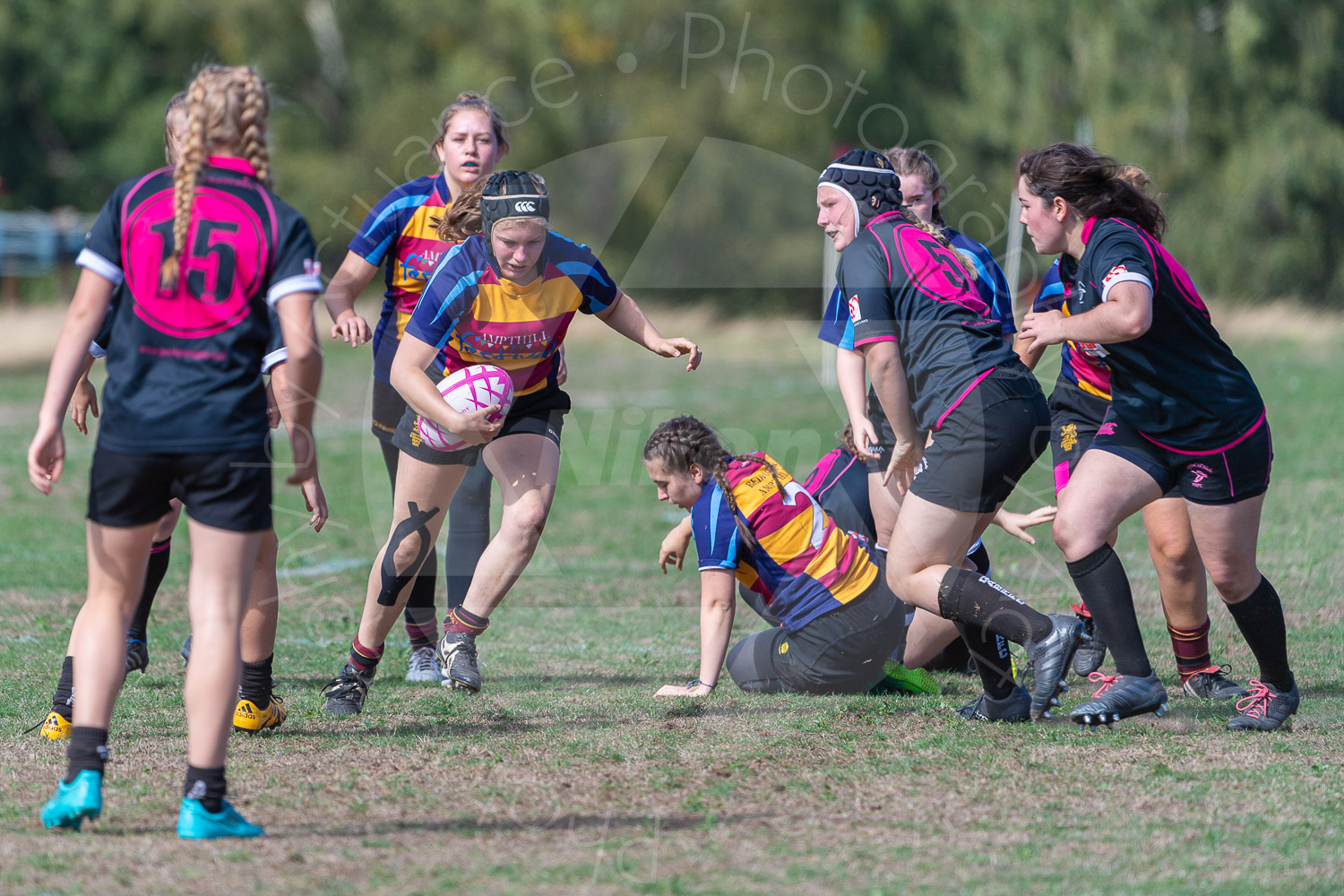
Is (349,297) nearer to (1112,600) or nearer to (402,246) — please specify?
(402,246)

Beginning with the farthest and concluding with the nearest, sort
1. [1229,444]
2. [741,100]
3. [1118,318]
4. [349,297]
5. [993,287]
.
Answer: [741,100], [349,297], [993,287], [1229,444], [1118,318]

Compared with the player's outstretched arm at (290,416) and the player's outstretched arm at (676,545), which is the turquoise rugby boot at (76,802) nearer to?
the player's outstretched arm at (290,416)

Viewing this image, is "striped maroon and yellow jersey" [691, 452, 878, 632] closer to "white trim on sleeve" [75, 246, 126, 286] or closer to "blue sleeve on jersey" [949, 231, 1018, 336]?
"blue sleeve on jersey" [949, 231, 1018, 336]

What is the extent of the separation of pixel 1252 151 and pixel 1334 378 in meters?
12.2

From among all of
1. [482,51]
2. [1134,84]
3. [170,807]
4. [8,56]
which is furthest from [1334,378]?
[8,56]

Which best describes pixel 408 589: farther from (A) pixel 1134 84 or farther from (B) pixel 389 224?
(A) pixel 1134 84

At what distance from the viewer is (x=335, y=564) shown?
27.1 feet

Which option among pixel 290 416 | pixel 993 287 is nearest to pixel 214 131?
pixel 290 416

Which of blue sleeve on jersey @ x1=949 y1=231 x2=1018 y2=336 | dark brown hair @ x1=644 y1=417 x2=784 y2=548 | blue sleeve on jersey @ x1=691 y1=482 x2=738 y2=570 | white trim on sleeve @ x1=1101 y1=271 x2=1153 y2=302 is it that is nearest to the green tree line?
blue sleeve on jersey @ x1=949 y1=231 x2=1018 y2=336

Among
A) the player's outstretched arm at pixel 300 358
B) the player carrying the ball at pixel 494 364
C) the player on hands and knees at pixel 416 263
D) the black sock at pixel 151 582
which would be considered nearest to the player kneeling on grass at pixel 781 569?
the player carrying the ball at pixel 494 364

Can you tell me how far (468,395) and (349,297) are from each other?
107cm

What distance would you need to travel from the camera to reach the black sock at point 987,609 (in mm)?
4469

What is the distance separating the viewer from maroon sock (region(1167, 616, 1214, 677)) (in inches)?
202

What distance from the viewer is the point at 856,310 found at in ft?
15.0
